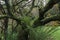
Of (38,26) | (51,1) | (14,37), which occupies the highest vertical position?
(51,1)

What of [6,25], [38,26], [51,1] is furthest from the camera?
[6,25]

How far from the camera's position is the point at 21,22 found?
16.2 ft

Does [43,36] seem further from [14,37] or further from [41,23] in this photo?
[14,37]

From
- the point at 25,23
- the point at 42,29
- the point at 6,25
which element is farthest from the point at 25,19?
the point at 6,25

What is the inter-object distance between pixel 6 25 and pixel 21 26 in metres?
1.71

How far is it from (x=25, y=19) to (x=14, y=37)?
0.82 metres

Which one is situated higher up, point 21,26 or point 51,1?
point 51,1

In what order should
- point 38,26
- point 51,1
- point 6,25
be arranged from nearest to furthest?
point 51,1
point 38,26
point 6,25

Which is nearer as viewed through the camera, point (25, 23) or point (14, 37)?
point (25, 23)

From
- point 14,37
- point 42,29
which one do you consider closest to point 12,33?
point 14,37

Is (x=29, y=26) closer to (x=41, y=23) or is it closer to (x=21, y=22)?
(x=21, y=22)

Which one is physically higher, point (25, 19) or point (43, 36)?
point (25, 19)

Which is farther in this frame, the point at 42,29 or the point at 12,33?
the point at 12,33

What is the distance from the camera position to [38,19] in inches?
215
